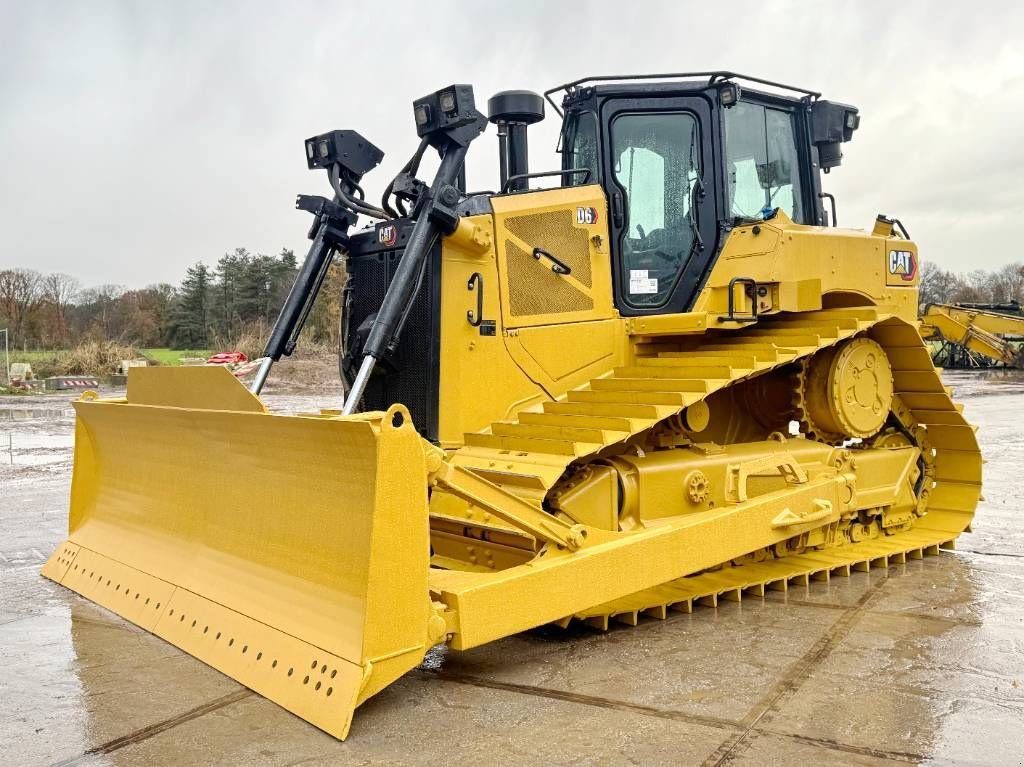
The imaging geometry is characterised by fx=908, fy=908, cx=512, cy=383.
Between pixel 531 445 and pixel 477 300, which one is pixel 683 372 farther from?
pixel 477 300

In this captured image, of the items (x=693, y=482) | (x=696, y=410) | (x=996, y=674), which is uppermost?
(x=696, y=410)

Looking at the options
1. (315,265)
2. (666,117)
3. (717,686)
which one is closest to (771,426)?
(666,117)

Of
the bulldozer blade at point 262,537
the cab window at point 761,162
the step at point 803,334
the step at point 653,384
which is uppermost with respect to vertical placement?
the cab window at point 761,162

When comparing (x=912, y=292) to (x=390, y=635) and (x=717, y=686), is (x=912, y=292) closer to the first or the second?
(x=717, y=686)

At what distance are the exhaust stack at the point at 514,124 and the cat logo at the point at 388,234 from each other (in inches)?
34.9

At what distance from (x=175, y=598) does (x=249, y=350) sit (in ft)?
82.6

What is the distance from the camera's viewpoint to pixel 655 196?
573 centimetres

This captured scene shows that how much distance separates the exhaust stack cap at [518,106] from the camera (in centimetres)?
594

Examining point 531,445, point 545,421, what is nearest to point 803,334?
point 545,421

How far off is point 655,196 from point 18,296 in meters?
46.1

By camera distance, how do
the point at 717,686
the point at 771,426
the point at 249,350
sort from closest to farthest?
the point at 717,686 → the point at 771,426 → the point at 249,350

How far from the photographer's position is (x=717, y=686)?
386cm

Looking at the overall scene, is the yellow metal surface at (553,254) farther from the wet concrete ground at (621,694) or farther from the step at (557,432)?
the wet concrete ground at (621,694)

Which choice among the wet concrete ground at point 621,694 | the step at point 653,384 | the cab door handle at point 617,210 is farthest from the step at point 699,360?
the wet concrete ground at point 621,694
